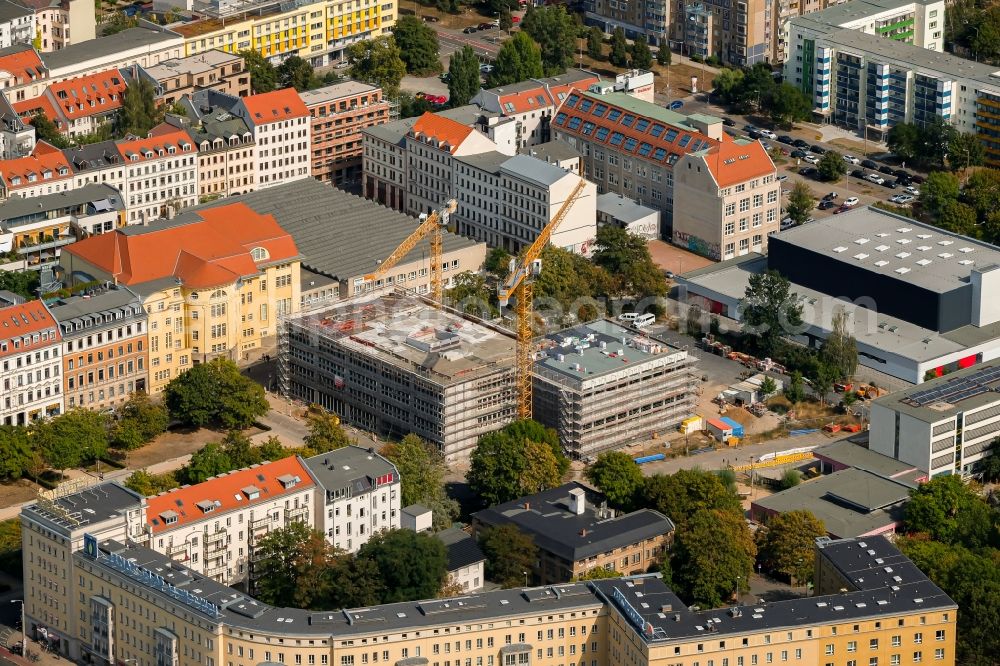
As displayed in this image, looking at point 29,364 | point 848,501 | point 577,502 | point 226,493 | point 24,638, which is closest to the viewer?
point 24,638

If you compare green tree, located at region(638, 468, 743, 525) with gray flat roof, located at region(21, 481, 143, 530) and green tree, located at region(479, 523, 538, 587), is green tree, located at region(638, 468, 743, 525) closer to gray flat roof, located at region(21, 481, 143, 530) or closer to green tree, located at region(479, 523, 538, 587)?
green tree, located at region(479, 523, 538, 587)

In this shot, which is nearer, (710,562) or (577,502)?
(710,562)

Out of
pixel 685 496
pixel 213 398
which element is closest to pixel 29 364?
pixel 213 398

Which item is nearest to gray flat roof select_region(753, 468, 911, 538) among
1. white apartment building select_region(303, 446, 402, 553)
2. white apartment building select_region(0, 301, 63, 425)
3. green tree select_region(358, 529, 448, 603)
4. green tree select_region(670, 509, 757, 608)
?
green tree select_region(670, 509, 757, 608)

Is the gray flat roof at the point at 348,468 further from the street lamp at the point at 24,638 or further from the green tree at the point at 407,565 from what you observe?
the street lamp at the point at 24,638

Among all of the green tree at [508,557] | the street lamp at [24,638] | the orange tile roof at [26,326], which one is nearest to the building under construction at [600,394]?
the green tree at [508,557]

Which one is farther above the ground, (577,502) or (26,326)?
(26,326)

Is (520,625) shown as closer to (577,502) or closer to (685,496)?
(577,502)
